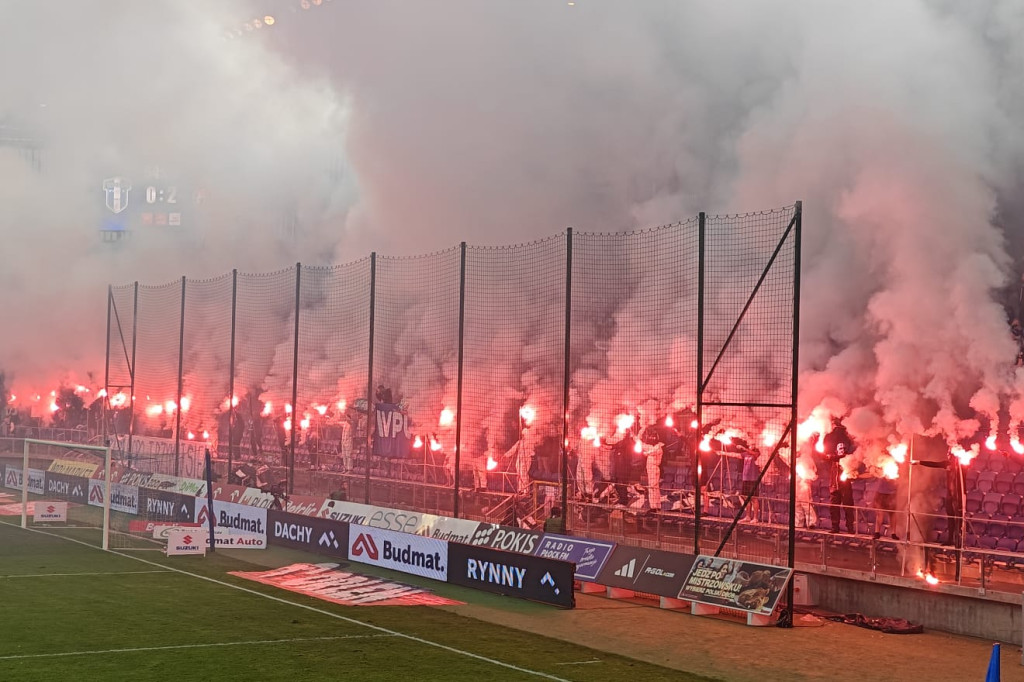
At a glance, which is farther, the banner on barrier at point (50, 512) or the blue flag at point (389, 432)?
the banner on barrier at point (50, 512)

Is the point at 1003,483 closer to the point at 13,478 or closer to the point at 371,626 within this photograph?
the point at 371,626

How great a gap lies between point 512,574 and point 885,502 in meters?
7.38

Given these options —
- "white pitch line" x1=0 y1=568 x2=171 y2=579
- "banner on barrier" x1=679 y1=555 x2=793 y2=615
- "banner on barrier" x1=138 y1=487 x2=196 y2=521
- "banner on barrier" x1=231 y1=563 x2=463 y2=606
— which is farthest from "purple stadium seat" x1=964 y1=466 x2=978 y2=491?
"banner on barrier" x1=138 y1=487 x2=196 y2=521

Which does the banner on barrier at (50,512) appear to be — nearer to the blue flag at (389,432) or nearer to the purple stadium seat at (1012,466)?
the blue flag at (389,432)

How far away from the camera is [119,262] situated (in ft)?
214

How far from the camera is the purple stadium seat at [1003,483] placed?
76.6 feet

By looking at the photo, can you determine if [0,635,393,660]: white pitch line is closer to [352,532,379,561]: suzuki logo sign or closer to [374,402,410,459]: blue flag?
[352,532,379,561]: suzuki logo sign

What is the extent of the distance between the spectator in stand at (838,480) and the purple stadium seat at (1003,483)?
2.82 m

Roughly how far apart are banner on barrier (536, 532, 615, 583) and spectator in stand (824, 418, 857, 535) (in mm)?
4444

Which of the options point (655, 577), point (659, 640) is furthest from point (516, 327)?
point (659, 640)

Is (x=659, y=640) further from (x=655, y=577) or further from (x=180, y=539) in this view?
(x=180, y=539)

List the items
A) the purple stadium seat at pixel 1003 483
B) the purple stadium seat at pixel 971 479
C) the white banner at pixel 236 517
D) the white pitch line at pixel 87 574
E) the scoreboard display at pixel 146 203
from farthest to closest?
the scoreboard display at pixel 146 203, the white banner at pixel 236 517, the purple stadium seat at pixel 971 479, the white pitch line at pixel 87 574, the purple stadium seat at pixel 1003 483

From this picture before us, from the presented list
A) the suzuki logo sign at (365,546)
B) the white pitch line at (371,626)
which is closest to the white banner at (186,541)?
the white pitch line at (371,626)

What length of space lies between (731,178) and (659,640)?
23004 millimetres
